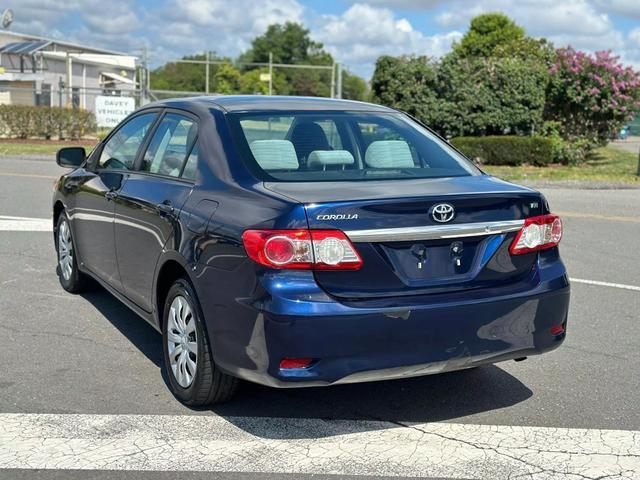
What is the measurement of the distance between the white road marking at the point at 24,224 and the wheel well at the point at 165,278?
18.1ft

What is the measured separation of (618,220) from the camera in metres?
11.8

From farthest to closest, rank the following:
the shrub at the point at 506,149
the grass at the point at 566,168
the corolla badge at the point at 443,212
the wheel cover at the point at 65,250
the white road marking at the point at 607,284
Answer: the shrub at the point at 506,149
the grass at the point at 566,168
the white road marking at the point at 607,284
the wheel cover at the point at 65,250
the corolla badge at the point at 443,212

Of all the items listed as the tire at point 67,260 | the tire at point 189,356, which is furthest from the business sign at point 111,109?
the tire at point 189,356

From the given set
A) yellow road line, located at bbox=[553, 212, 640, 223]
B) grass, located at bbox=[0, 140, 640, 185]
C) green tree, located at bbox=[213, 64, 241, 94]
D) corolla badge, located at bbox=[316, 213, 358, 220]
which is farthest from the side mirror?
green tree, located at bbox=[213, 64, 241, 94]

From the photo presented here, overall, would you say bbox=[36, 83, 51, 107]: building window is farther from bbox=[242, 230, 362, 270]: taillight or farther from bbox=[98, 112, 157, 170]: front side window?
bbox=[242, 230, 362, 270]: taillight

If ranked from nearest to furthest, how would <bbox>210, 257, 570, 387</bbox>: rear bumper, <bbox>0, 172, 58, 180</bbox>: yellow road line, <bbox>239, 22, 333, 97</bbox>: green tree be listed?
<bbox>210, 257, 570, 387</bbox>: rear bumper
<bbox>0, 172, 58, 180</bbox>: yellow road line
<bbox>239, 22, 333, 97</bbox>: green tree

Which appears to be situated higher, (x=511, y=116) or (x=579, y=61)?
(x=579, y=61)

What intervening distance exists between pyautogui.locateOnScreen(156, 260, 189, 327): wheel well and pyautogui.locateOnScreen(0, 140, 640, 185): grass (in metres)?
14.0

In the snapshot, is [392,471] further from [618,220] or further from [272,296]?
[618,220]

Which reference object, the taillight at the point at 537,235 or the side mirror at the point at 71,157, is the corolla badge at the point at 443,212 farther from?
the side mirror at the point at 71,157

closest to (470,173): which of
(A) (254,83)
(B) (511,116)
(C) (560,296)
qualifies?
(C) (560,296)

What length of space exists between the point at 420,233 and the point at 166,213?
1.49 m

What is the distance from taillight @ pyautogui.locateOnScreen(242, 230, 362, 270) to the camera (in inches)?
141

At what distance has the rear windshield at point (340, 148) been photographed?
4273 mm
